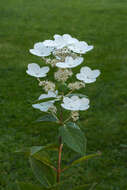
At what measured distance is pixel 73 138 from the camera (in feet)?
4.00

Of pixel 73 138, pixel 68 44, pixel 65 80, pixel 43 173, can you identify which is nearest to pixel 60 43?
pixel 68 44

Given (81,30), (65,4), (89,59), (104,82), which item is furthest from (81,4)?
(104,82)

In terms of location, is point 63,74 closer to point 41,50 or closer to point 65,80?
point 65,80

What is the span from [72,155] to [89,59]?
2629mm

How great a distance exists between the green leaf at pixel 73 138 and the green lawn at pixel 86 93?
9.7 inches

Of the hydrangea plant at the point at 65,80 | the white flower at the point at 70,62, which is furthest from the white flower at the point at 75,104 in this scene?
the white flower at the point at 70,62

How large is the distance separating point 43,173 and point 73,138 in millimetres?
282

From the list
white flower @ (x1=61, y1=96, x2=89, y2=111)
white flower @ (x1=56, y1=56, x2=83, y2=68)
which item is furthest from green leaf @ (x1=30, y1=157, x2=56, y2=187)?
white flower @ (x1=56, y1=56, x2=83, y2=68)

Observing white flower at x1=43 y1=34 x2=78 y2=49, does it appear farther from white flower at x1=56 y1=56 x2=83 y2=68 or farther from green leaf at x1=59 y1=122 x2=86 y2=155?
green leaf at x1=59 y1=122 x2=86 y2=155

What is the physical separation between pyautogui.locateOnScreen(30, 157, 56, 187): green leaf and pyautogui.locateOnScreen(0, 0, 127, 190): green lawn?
0.55 ft

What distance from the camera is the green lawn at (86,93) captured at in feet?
8.89

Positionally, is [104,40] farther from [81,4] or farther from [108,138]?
[81,4]

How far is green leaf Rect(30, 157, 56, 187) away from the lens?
1397 mm

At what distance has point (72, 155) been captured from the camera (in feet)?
9.46
